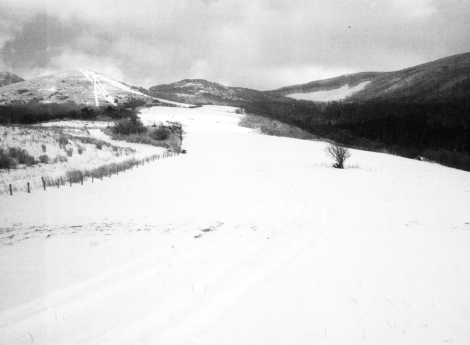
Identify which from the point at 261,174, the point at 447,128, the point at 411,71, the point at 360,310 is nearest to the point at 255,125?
the point at 261,174

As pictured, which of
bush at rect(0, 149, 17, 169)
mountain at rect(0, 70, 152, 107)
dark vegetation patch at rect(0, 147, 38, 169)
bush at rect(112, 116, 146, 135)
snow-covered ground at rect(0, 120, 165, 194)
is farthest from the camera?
mountain at rect(0, 70, 152, 107)

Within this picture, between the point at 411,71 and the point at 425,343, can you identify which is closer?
the point at 425,343

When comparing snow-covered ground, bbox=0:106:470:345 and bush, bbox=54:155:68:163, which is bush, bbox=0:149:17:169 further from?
snow-covered ground, bbox=0:106:470:345

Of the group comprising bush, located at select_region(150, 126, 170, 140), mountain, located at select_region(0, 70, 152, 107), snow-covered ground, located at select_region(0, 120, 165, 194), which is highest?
mountain, located at select_region(0, 70, 152, 107)

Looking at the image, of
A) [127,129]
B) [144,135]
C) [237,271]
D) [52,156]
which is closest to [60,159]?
[52,156]

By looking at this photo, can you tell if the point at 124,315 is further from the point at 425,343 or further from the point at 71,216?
the point at 71,216

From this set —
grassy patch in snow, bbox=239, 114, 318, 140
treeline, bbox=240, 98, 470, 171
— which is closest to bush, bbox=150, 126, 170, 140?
grassy patch in snow, bbox=239, 114, 318, 140
